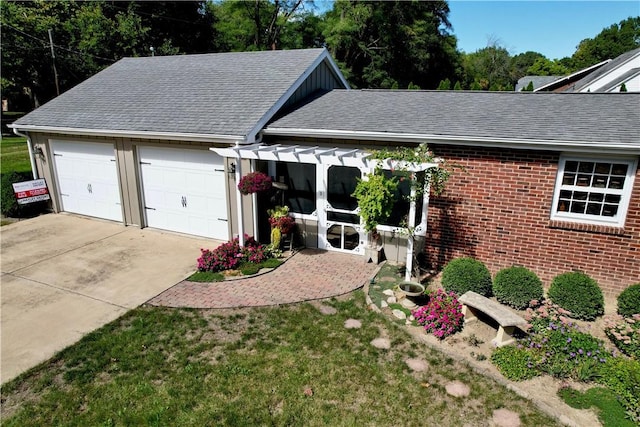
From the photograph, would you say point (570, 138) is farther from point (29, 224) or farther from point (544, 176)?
point (29, 224)

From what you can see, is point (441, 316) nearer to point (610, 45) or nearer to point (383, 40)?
point (383, 40)

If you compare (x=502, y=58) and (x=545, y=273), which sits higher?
(x=502, y=58)

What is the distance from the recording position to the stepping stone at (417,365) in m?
5.74

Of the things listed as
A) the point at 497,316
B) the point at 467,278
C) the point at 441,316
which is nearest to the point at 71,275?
the point at 441,316

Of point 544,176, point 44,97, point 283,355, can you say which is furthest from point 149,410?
point 44,97

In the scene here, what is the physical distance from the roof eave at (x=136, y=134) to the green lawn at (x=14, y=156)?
714 centimetres

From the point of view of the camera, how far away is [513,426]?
15.5 ft

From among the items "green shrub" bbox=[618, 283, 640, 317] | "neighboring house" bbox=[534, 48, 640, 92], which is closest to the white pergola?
"green shrub" bbox=[618, 283, 640, 317]

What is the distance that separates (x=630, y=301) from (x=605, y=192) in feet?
6.50

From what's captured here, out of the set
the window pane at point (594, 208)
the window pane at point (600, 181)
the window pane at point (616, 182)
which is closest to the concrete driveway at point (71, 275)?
the window pane at point (594, 208)

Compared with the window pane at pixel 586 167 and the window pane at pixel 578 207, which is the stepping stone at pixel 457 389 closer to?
the window pane at pixel 578 207

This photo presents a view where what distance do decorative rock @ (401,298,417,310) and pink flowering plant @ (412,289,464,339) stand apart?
159 millimetres

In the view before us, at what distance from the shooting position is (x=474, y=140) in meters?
7.90

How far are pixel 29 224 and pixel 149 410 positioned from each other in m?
10.3
